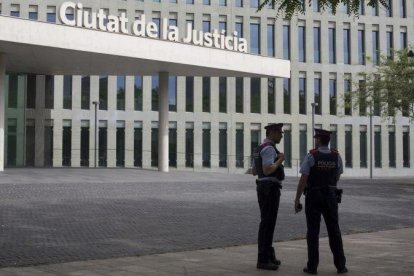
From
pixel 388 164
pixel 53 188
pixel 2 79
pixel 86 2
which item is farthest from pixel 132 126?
pixel 53 188

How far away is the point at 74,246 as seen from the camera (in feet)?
29.1

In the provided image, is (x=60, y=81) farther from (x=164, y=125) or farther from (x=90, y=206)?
(x=90, y=206)

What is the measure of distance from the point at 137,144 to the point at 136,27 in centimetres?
1964

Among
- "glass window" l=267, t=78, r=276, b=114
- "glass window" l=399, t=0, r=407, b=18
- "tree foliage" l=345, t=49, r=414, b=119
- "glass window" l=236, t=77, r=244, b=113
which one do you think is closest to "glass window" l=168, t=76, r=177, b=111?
"glass window" l=236, t=77, r=244, b=113

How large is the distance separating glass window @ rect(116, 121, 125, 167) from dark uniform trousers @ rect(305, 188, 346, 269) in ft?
130

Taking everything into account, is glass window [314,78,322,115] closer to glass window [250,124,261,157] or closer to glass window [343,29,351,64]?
glass window [343,29,351,64]

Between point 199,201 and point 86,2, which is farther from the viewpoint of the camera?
point 86,2

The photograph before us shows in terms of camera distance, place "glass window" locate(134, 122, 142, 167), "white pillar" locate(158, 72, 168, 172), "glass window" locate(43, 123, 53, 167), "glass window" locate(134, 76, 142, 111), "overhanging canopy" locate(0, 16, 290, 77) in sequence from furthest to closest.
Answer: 1. "glass window" locate(134, 76, 142, 111)
2. "glass window" locate(134, 122, 142, 167)
3. "glass window" locate(43, 123, 53, 167)
4. "white pillar" locate(158, 72, 168, 172)
5. "overhanging canopy" locate(0, 16, 290, 77)

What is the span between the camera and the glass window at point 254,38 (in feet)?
161

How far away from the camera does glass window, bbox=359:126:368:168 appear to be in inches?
2009

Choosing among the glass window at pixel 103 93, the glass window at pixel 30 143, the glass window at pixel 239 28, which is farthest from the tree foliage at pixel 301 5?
the glass window at pixel 239 28

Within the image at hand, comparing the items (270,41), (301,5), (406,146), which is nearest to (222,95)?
(270,41)

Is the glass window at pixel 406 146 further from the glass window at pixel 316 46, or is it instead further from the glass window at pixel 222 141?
the glass window at pixel 222 141

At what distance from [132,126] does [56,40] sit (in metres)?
21.9
